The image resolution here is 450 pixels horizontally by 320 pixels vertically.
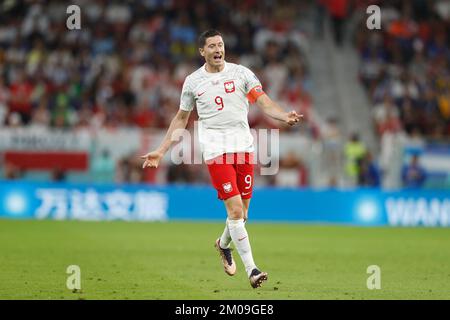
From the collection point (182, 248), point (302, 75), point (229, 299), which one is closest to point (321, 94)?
point (302, 75)

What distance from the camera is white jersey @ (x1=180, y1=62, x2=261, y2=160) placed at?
1144 centimetres

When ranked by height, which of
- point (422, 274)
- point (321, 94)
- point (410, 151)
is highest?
point (321, 94)

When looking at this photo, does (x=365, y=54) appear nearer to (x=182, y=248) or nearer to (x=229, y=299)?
(x=182, y=248)

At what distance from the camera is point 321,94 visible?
2894 cm

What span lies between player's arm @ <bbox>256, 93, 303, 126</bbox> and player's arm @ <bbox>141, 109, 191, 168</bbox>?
3.15 ft

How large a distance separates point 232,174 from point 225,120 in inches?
24.6

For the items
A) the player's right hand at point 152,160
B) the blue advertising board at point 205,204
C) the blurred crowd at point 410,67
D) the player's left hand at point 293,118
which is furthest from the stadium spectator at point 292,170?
the player's left hand at point 293,118

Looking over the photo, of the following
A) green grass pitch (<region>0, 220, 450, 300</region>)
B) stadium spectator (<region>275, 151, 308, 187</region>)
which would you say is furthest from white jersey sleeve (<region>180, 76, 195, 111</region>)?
stadium spectator (<region>275, 151, 308, 187</region>)

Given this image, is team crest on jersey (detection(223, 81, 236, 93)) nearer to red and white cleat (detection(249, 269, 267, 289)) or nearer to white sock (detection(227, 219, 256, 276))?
white sock (detection(227, 219, 256, 276))

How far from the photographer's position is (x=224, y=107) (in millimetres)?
11453

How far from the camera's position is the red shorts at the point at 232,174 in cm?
1120

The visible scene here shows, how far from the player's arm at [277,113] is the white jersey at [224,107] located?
0.25 m

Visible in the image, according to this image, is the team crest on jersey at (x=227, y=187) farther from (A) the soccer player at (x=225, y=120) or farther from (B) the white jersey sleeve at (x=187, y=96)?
(B) the white jersey sleeve at (x=187, y=96)

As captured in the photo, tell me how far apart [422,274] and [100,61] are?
53.3 feet
